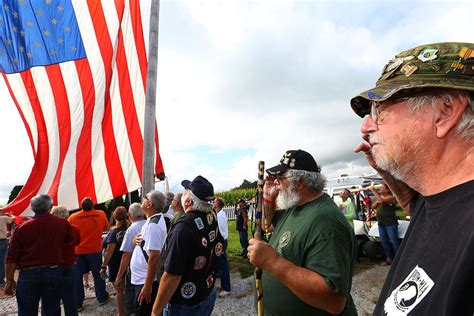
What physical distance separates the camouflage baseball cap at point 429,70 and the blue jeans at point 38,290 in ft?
15.4

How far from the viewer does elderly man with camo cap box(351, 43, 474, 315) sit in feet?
2.41

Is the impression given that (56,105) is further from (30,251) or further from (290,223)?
(290,223)

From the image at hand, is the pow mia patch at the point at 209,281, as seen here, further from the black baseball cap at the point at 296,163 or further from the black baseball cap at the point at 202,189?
the black baseball cap at the point at 296,163

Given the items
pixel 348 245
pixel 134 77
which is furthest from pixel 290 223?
pixel 134 77

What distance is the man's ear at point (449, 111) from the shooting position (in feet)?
2.82

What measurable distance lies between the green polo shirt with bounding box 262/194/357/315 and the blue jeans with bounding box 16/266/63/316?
349 centimetres

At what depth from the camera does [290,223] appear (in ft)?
7.27

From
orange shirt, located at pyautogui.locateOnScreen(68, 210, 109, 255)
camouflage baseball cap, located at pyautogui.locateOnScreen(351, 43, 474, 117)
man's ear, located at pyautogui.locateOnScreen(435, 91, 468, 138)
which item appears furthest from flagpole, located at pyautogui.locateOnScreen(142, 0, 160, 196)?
man's ear, located at pyautogui.locateOnScreen(435, 91, 468, 138)

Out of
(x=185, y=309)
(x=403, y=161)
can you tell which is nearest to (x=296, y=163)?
(x=403, y=161)

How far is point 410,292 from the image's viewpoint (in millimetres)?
825

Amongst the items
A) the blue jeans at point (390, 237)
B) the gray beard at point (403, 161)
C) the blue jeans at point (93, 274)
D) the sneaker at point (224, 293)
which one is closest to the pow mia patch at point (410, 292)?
the gray beard at point (403, 161)

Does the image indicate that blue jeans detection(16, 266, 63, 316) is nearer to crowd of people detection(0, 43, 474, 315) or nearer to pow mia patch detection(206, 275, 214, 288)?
crowd of people detection(0, 43, 474, 315)

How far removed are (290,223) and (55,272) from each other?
12.1 feet

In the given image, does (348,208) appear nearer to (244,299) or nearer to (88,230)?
(244,299)
